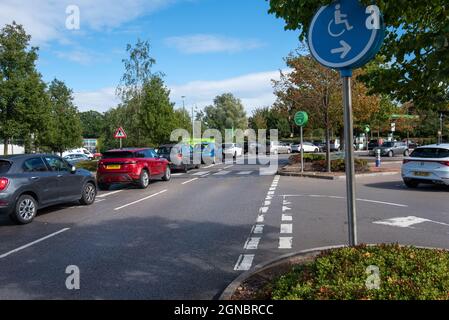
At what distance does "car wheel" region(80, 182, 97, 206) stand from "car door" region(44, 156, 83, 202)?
10.1 inches

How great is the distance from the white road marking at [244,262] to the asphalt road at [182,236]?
1 cm

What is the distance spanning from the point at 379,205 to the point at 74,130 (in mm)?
36992

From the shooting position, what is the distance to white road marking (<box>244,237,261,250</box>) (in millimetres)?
6688

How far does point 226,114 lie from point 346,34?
8138 centimetres

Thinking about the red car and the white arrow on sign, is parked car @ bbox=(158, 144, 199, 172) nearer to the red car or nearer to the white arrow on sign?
the red car

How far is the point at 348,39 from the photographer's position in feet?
13.3

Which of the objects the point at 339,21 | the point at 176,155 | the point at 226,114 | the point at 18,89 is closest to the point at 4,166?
the point at 339,21

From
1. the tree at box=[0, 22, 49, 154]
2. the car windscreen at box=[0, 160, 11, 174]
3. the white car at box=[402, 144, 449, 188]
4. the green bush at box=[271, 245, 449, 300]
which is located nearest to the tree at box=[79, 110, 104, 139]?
the tree at box=[0, 22, 49, 154]

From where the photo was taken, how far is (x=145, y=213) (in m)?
10.2

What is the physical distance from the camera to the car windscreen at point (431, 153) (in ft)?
44.2

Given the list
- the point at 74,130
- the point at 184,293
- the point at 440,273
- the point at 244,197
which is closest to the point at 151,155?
the point at 244,197

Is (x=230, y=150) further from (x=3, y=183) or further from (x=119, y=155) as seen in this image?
(x=3, y=183)

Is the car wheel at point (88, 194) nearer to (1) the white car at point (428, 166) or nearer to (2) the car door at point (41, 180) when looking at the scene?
(2) the car door at point (41, 180)
